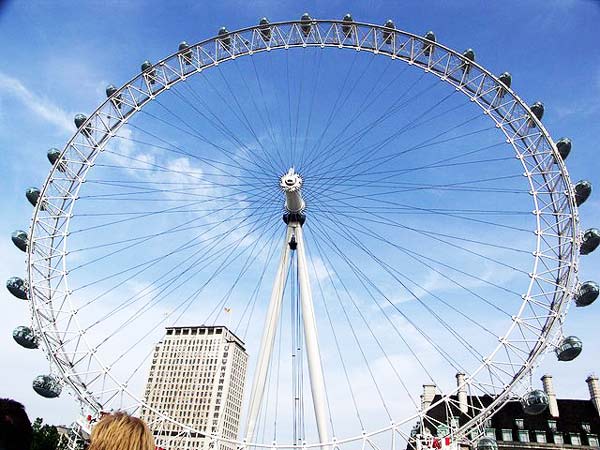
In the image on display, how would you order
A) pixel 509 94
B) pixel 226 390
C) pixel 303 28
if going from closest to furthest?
pixel 509 94 → pixel 303 28 → pixel 226 390

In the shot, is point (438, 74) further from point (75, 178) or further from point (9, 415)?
point (9, 415)

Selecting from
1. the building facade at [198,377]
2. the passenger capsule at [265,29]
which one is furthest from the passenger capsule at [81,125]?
the building facade at [198,377]

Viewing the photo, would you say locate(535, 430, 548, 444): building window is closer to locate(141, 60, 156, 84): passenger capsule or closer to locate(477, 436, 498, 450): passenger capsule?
locate(477, 436, 498, 450): passenger capsule

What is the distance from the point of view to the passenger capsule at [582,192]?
31414mm

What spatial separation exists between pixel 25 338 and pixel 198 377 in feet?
470

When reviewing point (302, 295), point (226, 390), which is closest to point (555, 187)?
point (302, 295)

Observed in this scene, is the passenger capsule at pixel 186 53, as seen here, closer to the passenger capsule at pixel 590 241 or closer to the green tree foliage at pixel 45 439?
the passenger capsule at pixel 590 241

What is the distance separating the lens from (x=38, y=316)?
32.3 m

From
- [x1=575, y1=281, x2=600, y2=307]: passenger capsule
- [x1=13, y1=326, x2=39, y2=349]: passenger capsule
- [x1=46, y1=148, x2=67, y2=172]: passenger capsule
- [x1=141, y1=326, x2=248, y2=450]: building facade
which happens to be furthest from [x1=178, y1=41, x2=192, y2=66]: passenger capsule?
[x1=141, y1=326, x2=248, y2=450]: building facade

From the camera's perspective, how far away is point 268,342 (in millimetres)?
31078

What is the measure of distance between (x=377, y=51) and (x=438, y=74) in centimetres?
463

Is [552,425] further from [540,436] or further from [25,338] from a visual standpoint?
[25,338]

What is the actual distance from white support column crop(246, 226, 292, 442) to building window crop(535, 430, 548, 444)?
33943 millimetres

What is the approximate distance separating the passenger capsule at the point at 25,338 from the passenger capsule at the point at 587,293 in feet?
108
